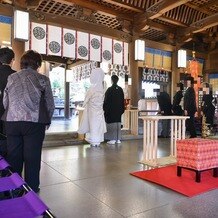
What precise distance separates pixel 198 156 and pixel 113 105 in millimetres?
3825

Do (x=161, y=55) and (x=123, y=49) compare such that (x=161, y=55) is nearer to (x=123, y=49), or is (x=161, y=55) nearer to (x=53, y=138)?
(x=123, y=49)

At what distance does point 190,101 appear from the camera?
778 centimetres

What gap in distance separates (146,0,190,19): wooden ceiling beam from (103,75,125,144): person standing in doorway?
272cm

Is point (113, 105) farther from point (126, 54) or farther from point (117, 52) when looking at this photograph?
point (126, 54)

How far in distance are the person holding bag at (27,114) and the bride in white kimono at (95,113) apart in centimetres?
387

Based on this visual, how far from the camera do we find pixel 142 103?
9.64 meters

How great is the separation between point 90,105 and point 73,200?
13.6 ft

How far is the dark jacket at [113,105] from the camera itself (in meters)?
7.45

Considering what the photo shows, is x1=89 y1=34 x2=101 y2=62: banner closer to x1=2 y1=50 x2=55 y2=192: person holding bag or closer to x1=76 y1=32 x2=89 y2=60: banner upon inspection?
x1=76 y1=32 x2=89 y2=60: banner

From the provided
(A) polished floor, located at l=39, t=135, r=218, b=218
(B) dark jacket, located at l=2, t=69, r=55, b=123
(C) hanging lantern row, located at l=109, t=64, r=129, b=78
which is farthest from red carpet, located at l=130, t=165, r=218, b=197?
(C) hanging lantern row, located at l=109, t=64, r=129, b=78

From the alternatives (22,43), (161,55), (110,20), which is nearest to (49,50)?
(22,43)

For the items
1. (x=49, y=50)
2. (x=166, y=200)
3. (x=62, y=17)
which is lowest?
(x=166, y=200)

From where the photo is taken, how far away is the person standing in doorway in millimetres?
7457

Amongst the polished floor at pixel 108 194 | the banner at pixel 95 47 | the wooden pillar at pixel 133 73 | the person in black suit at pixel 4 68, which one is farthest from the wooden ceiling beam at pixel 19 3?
the polished floor at pixel 108 194
